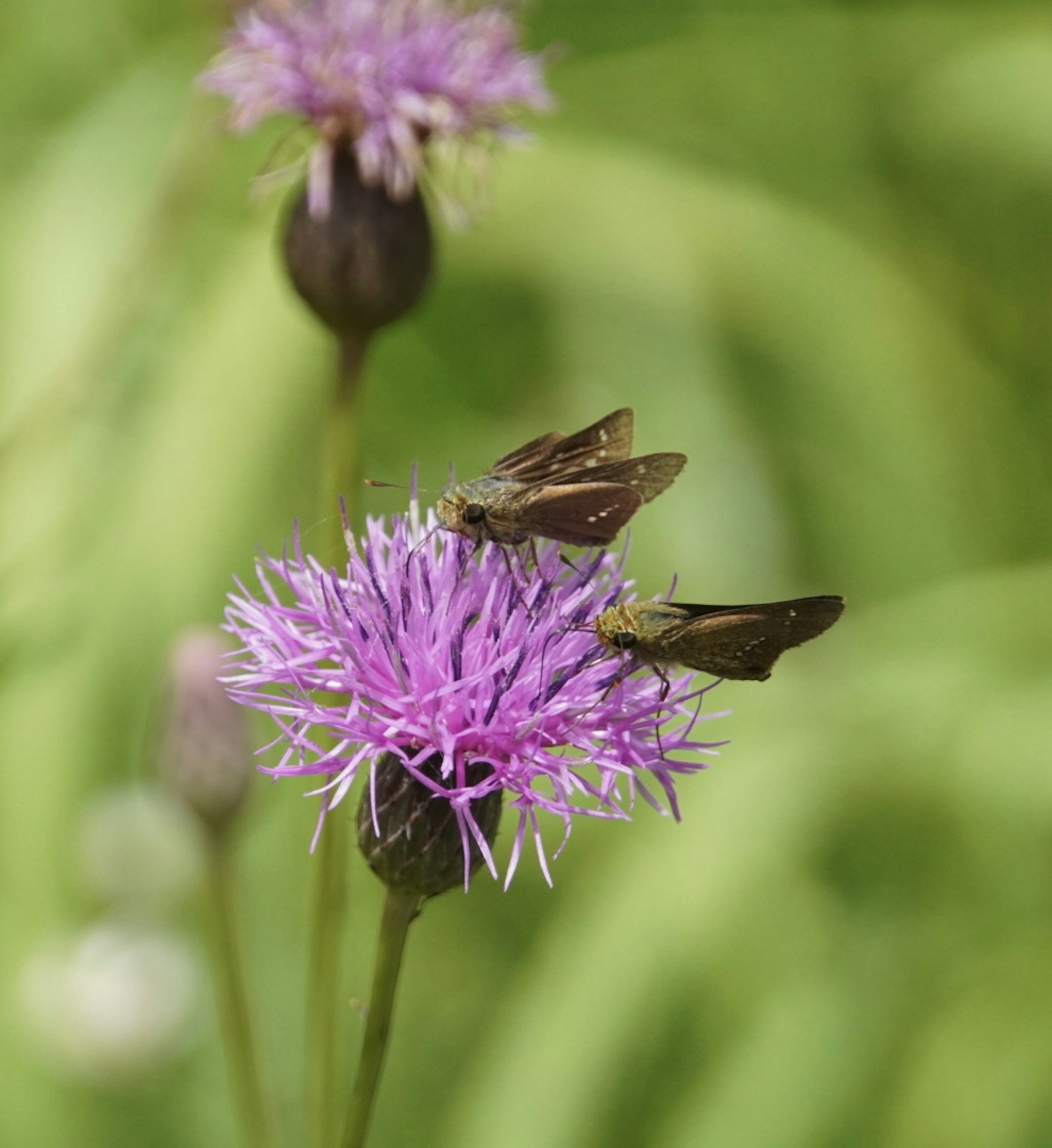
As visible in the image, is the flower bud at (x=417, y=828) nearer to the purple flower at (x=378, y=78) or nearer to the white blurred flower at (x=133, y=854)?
the purple flower at (x=378, y=78)

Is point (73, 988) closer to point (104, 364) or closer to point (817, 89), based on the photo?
point (104, 364)

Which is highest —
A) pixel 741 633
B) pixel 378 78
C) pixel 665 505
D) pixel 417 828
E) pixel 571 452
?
pixel 378 78

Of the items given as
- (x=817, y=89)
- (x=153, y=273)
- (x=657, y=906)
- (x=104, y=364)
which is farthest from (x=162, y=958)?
(x=817, y=89)

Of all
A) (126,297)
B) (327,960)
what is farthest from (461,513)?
(126,297)

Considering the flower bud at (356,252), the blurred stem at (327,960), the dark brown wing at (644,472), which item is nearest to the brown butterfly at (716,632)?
the dark brown wing at (644,472)

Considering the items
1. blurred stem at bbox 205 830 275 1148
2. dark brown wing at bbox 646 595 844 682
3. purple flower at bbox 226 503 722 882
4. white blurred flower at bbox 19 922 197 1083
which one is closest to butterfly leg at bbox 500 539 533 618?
purple flower at bbox 226 503 722 882

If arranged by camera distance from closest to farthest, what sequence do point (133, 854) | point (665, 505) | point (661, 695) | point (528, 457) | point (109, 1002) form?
point (661, 695) → point (528, 457) → point (109, 1002) → point (133, 854) → point (665, 505)

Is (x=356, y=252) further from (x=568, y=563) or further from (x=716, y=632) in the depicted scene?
(x=716, y=632)
